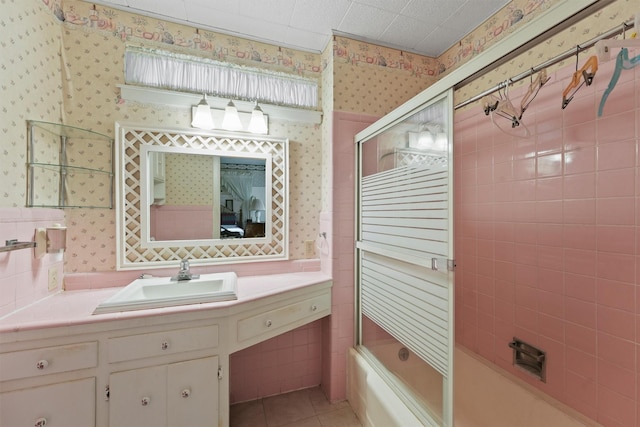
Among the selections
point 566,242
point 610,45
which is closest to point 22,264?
point 610,45

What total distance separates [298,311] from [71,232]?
4.49 ft

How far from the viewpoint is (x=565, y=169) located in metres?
1.32

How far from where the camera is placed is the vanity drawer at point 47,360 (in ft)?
3.41

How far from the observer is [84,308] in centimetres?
125

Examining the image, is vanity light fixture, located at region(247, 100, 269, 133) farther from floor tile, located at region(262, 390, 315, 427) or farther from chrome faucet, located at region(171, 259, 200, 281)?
floor tile, located at region(262, 390, 315, 427)

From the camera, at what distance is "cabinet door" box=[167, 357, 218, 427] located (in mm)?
1229

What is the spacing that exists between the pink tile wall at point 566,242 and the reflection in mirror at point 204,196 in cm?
150

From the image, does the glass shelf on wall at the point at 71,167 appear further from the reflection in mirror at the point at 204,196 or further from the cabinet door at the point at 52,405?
the cabinet door at the point at 52,405

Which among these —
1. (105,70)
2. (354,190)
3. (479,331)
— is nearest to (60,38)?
(105,70)

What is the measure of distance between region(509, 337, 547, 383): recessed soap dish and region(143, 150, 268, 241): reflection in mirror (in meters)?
1.67

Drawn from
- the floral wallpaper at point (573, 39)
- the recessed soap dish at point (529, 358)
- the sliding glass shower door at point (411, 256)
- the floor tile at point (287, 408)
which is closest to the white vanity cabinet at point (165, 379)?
the floor tile at point (287, 408)

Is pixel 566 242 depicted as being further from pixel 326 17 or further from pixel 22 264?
pixel 22 264

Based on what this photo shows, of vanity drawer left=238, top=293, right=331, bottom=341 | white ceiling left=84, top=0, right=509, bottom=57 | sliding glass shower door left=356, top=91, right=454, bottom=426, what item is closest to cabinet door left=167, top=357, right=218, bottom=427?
vanity drawer left=238, top=293, right=331, bottom=341

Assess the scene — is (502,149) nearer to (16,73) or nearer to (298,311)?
(298,311)
